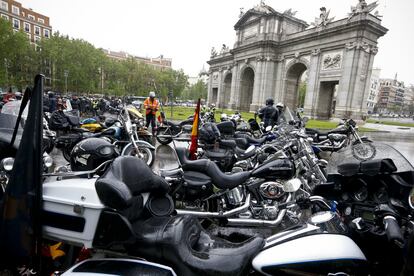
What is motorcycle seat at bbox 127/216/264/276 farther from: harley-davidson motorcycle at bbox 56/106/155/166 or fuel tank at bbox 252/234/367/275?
harley-davidson motorcycle at bbox 56/106/155/166

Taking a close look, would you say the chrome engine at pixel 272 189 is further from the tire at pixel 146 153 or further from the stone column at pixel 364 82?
the stone column at pixel 364 82

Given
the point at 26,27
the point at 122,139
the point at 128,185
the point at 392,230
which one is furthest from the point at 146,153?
the point at 26,27

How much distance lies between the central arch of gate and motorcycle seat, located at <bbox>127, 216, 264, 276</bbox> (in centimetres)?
2454

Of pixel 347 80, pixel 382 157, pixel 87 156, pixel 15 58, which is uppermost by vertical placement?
pixel 15 58

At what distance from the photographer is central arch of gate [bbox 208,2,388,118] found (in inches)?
879

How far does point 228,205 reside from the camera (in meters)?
3.32

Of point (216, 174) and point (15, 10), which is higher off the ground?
point (15, 10)

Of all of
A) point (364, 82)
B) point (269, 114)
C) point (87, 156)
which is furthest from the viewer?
point (364, 82)

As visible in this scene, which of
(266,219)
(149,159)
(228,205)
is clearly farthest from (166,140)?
(266,219)

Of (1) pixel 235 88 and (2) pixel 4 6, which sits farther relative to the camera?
(2) pixel 4 6

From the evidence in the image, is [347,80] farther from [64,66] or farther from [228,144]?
[64,66]

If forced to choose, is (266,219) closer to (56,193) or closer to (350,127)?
(56,193)

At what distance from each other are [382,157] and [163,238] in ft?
6.89

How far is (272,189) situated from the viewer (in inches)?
124
